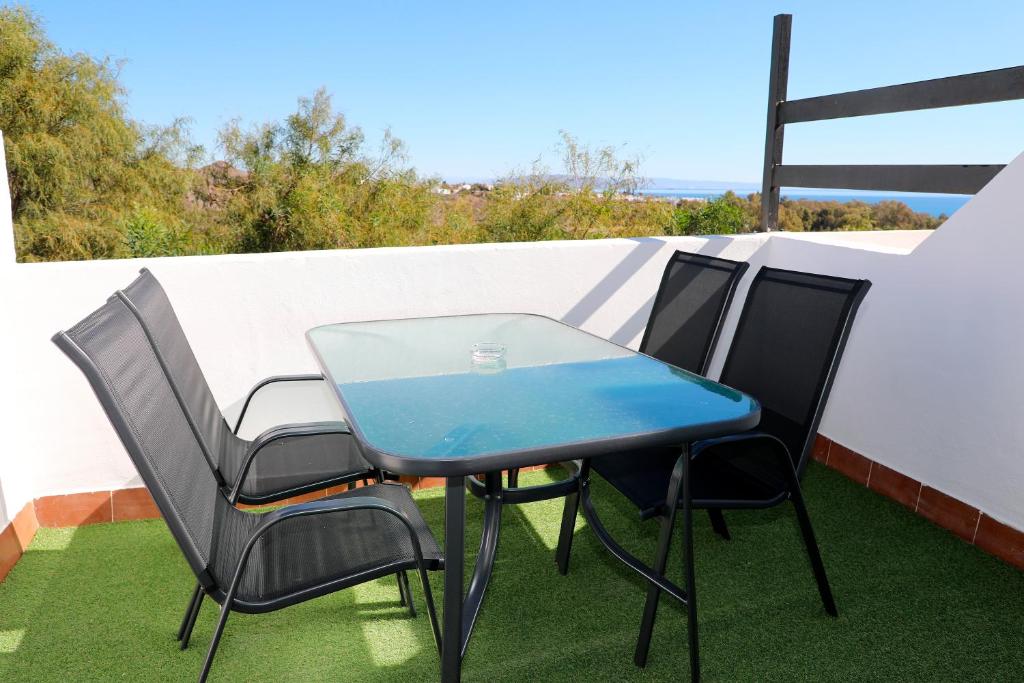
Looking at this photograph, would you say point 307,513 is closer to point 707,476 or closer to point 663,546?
point 663,546

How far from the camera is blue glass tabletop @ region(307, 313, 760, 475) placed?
1748mm

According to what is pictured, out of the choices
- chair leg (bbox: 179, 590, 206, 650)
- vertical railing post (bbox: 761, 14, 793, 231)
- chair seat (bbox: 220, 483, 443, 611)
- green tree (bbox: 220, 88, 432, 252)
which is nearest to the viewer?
chair seat (bbox: 220, 483, 443, 611)

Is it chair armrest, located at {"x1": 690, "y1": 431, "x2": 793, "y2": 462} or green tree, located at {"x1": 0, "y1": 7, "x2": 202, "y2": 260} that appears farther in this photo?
green tree, located at {"x1": 0, "y1": 7, "x2": 202, "y2": 260}

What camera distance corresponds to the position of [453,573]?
1823mm

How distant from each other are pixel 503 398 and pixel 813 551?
1099 mm

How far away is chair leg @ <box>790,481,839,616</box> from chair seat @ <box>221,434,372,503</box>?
1.34 m

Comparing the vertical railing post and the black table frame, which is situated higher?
the vertical railing post

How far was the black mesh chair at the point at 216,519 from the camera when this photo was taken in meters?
1.56

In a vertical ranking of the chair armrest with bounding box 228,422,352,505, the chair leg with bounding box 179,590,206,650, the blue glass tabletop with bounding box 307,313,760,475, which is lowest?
the chair leg with bounding box 179,590,206,650

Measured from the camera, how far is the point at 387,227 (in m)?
22.8

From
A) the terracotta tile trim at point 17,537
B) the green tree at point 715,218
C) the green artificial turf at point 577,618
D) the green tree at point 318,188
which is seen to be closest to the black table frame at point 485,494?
the green artificial turf at point 577,618

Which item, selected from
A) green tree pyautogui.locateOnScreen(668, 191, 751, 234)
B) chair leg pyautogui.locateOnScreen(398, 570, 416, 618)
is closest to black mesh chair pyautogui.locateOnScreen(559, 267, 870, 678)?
chair leg pyautogui.locateOnScreen(398, 570, 416, 618)

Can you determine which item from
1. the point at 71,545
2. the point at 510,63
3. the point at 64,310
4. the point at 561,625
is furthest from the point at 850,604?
the point at 510,63

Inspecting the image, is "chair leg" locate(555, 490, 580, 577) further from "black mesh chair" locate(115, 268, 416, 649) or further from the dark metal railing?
the dark metal railing
